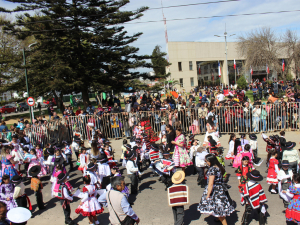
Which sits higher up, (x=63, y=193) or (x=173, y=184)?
(x=173, y=184)

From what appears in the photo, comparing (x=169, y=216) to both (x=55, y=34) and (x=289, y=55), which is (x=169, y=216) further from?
(x=289, y=55)

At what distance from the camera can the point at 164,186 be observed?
8.07m

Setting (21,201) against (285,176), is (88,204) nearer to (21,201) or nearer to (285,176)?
(21,201)

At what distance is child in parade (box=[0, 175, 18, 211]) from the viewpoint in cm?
605

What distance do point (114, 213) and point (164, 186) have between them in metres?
3.81

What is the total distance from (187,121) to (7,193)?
9.62 metres

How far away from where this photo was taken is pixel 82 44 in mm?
18188

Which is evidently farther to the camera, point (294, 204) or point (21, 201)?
point (21, 201)

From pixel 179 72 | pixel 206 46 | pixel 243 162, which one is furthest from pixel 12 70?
pixel 206 46

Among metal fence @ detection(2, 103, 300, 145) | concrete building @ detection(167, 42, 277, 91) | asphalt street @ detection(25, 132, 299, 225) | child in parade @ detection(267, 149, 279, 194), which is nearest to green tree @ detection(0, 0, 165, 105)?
metal fence @ detection(2, 103, 300, 145)

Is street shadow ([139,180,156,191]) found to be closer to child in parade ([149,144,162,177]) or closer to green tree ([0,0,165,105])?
child in parade ([149,144,162,177])

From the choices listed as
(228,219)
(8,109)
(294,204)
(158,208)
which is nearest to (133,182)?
(158,208)

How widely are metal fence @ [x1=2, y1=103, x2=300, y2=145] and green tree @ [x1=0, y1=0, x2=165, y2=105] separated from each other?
3.59 m

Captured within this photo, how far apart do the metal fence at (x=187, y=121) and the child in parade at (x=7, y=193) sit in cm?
596
